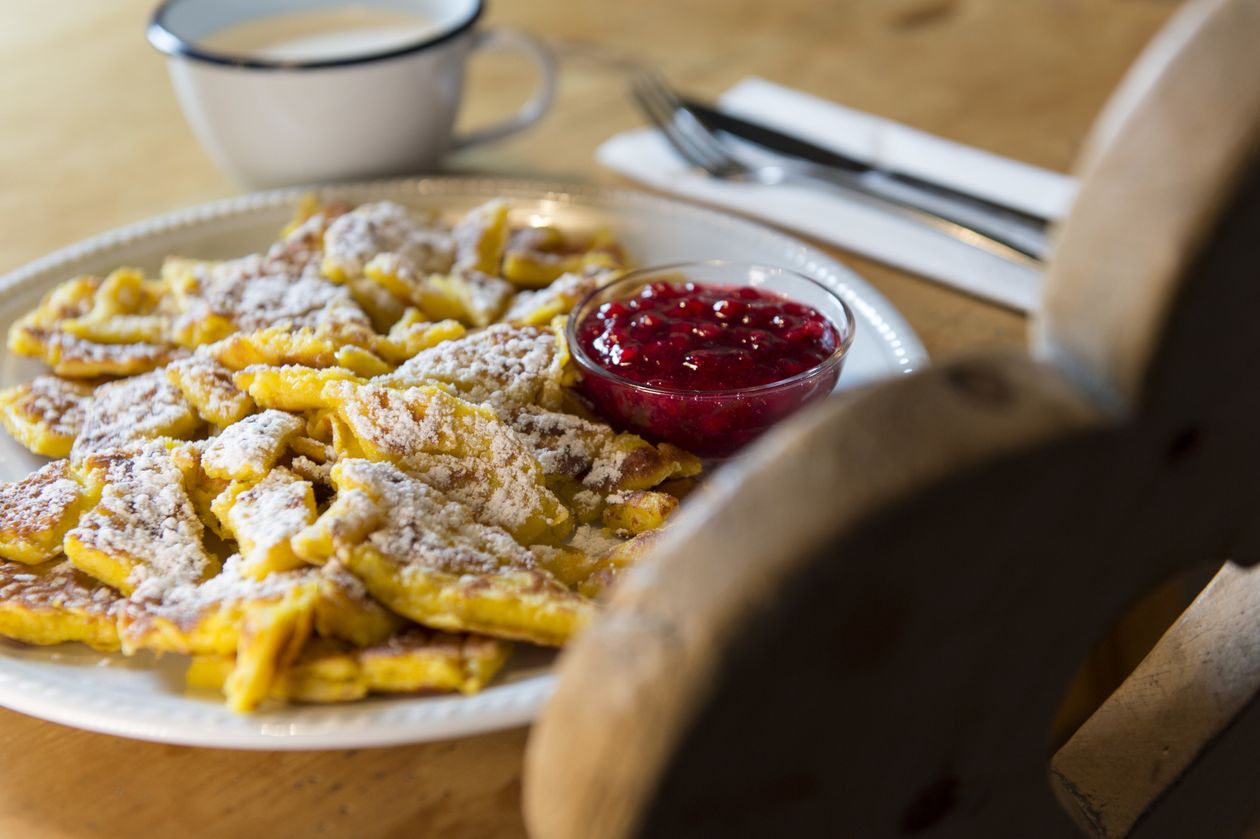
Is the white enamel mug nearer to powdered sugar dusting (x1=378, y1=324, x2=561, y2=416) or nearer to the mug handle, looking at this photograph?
the mug handle

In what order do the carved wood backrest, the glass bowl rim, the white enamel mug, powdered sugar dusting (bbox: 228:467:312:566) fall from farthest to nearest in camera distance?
the white enamel mug
the glass bowl rim
powdered sugar dusting (bbox: 228:467:312:566)
the carved wood backrest

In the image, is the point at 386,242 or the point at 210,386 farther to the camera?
the point at 386,242

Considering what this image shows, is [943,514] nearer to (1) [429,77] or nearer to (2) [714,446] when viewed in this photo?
(2) [714,446]

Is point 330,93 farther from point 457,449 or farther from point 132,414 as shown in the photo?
point 457,449

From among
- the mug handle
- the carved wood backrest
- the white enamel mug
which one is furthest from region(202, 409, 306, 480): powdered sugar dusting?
the mug handle

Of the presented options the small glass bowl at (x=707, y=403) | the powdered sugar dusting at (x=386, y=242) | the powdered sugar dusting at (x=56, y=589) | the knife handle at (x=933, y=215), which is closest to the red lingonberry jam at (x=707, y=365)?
the small glass bowl at (x=707, y=403)

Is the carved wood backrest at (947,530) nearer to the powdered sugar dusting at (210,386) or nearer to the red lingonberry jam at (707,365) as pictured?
the red lingonberry jam at (707,365)

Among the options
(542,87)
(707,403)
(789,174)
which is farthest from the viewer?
(542,87)

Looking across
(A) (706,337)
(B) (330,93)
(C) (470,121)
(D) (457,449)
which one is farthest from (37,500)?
(C) (470,121)
